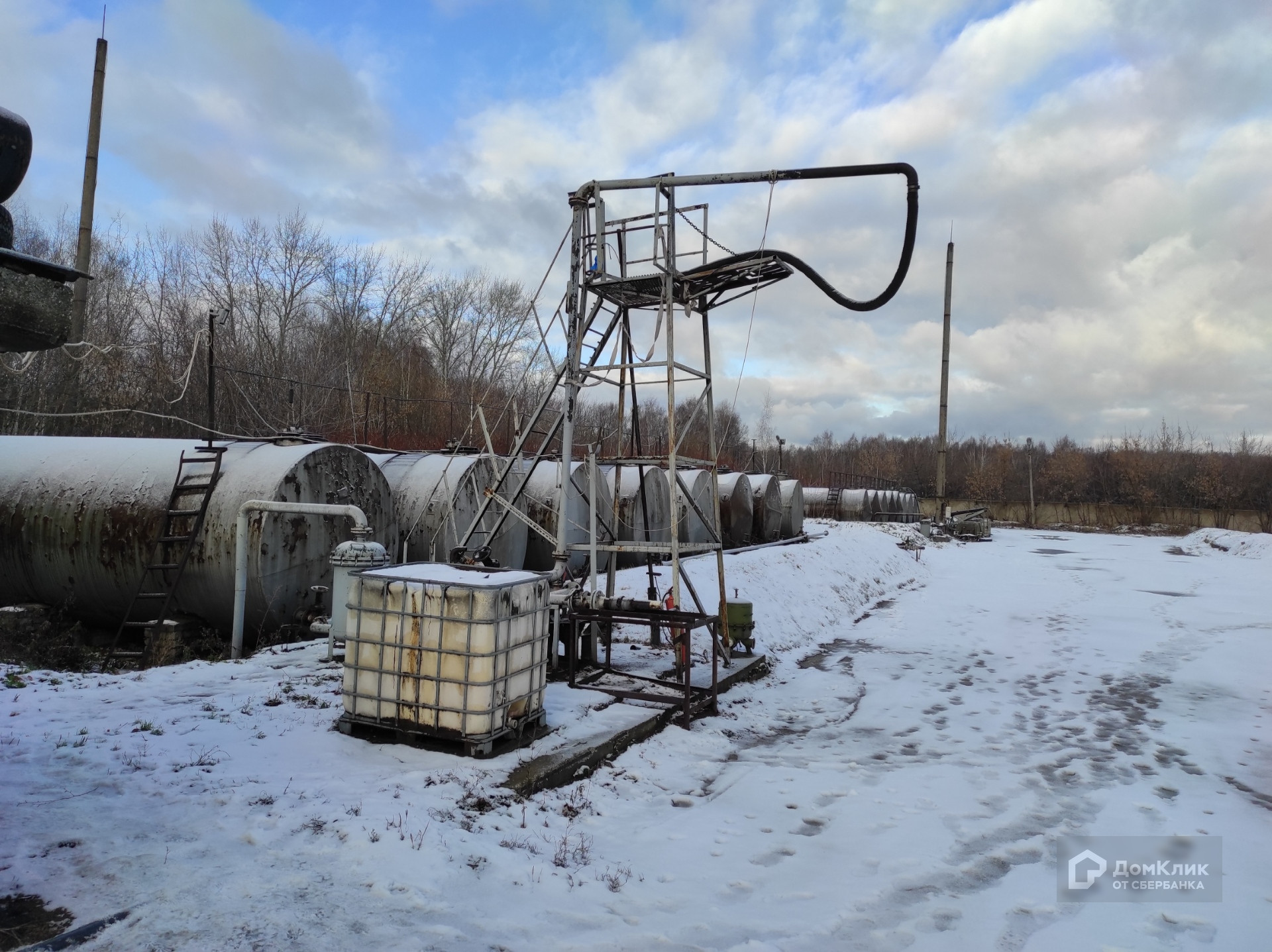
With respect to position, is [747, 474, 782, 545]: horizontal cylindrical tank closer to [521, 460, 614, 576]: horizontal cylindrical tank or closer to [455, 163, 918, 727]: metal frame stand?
[521, 460, 614, 576]: horizontal cylindrical tank

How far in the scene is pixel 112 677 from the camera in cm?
681

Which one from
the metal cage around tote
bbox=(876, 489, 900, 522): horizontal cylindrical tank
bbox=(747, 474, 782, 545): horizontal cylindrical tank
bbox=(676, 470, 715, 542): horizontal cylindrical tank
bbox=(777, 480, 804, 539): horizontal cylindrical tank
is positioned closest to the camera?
the metal cage around tote

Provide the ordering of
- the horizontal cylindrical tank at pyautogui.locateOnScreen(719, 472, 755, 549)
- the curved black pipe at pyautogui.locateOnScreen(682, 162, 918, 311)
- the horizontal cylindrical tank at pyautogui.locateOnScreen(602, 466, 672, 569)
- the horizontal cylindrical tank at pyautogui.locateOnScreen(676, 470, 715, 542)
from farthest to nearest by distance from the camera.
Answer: the horizontal cylindrical tank at pyautogui.locateOnScreen(719, 472, 755, 549) → the horizontal cylindrical tank at pyautogui.locateOnScreen(676, 470, 715, 542) → the horizontal cylindrical tank at pyautogui.locateOnScreen(602, 466, 672, 569) → the curved black pipe at pyautogui.locateOnScreen(682, 162, 918, 311)

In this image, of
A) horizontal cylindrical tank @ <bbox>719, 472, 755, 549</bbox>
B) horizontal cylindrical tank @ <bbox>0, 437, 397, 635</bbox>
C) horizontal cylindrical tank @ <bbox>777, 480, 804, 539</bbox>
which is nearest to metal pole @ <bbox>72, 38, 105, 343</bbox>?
horizontal cylindrical tank @ <bbox>0, 437, 397, 635</bbox>

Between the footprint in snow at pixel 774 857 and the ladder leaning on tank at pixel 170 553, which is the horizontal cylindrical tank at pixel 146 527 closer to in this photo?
the ladder leaning on tank at pixel 170 553

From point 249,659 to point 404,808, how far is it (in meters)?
4.31

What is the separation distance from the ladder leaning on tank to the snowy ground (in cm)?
217

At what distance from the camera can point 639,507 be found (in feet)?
56.7

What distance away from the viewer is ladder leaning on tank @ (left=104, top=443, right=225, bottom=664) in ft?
29.8

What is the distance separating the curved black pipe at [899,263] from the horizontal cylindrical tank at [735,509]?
1392cm

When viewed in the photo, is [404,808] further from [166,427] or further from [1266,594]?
[1266,594]

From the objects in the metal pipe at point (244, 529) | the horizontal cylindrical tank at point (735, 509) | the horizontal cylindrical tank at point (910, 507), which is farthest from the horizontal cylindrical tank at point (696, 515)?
the horizontal cylindrical tank at point (910, 507)

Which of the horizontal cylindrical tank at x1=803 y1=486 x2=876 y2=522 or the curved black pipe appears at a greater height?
the curved black pipe

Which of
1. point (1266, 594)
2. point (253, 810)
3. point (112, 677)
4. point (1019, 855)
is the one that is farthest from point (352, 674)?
point (1266, 594)
